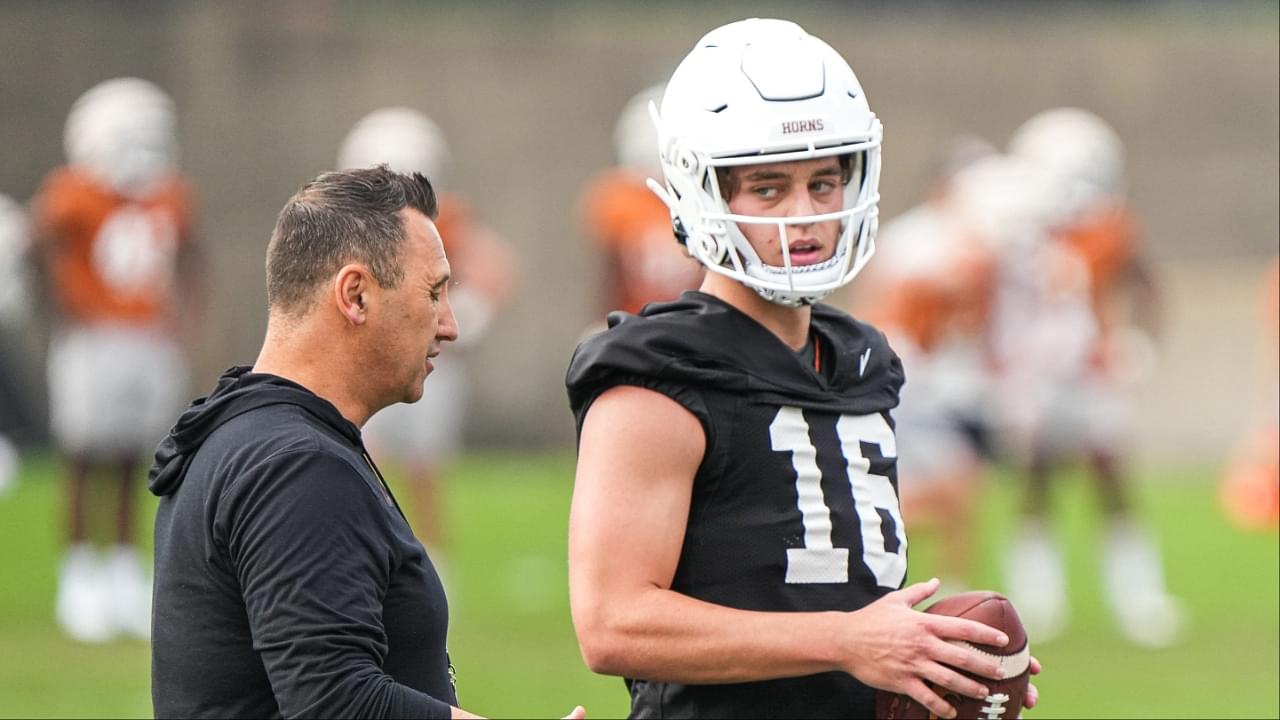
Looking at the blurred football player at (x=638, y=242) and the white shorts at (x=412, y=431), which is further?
the white shorts at (x=412, y=431)

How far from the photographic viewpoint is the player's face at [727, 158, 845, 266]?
9.14ft

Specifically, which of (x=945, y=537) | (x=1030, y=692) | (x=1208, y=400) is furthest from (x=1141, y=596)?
(x=1208, y=400)

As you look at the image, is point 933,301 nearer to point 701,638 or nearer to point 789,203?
point 789,203

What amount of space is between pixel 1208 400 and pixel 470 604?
1101 centimetres

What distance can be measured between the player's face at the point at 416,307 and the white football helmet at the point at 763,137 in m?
0.45

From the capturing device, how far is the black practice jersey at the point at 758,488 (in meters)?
2.71

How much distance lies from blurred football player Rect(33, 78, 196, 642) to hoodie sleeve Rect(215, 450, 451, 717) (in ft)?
22.9

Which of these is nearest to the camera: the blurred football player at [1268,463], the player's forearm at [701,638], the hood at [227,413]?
the hood at [227,413]

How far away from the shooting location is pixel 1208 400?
18.1 metres

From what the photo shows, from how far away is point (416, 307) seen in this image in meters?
2.56

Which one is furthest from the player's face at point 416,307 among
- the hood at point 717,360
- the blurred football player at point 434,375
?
the blurred football player at point 434,375

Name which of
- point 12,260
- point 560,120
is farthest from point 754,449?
point 560,120

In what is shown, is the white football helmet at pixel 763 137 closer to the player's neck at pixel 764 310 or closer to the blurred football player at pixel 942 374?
the player's neck at pixel 764 310

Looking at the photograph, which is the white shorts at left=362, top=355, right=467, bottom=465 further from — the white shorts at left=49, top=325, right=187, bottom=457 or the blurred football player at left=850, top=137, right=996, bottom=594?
the blurred football player at left=850, top=137, right=996, bottom=594
